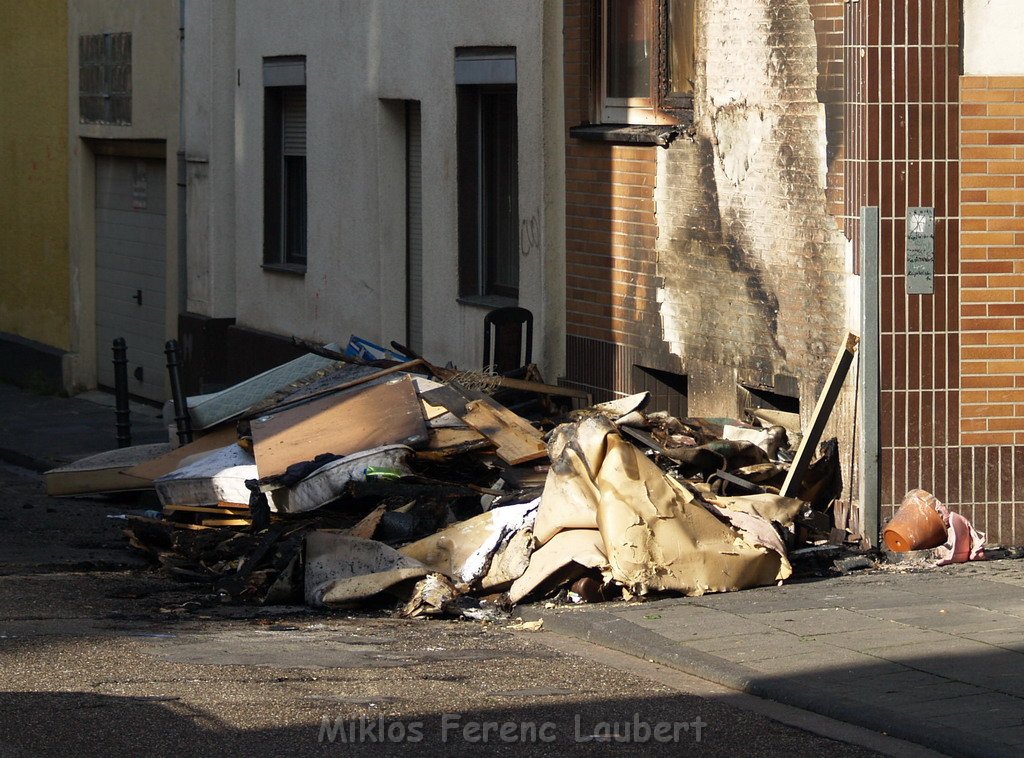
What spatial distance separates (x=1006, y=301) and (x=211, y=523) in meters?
4.91

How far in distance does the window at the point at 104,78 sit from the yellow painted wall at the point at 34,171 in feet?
2.19

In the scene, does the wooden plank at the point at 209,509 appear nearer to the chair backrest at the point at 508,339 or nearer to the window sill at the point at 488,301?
the chair backrest at the point at 508,339

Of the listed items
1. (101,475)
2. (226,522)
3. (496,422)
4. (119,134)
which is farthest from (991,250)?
(119,134)

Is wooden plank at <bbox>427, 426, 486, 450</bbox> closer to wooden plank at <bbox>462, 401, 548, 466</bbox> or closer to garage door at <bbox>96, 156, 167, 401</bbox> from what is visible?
wooden plank at <bbox>462, 401, 548, 466</bbox>

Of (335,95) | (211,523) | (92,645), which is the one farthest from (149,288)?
(92,645)

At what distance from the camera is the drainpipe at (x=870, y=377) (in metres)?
8.93

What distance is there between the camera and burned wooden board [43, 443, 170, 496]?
1212 centimetres

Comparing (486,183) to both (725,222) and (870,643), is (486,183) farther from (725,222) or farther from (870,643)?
(870,643)

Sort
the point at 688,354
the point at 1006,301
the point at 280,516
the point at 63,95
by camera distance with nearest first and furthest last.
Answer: the point at 1006,301
the point at 280,516
the point at 688,354
the point at 63,95

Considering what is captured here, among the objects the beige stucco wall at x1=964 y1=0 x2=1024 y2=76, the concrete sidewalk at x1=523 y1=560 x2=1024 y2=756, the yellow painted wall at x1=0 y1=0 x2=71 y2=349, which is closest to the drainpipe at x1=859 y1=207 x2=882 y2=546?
the concrete sidewalk at x1=523 y1=560 x2=1024 y2=756

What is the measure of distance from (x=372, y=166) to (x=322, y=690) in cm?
900

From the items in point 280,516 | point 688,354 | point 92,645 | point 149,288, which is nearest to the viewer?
point 92,645

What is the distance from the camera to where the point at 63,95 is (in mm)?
20906

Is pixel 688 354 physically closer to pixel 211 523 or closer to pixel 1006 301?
pixel 1006 301
